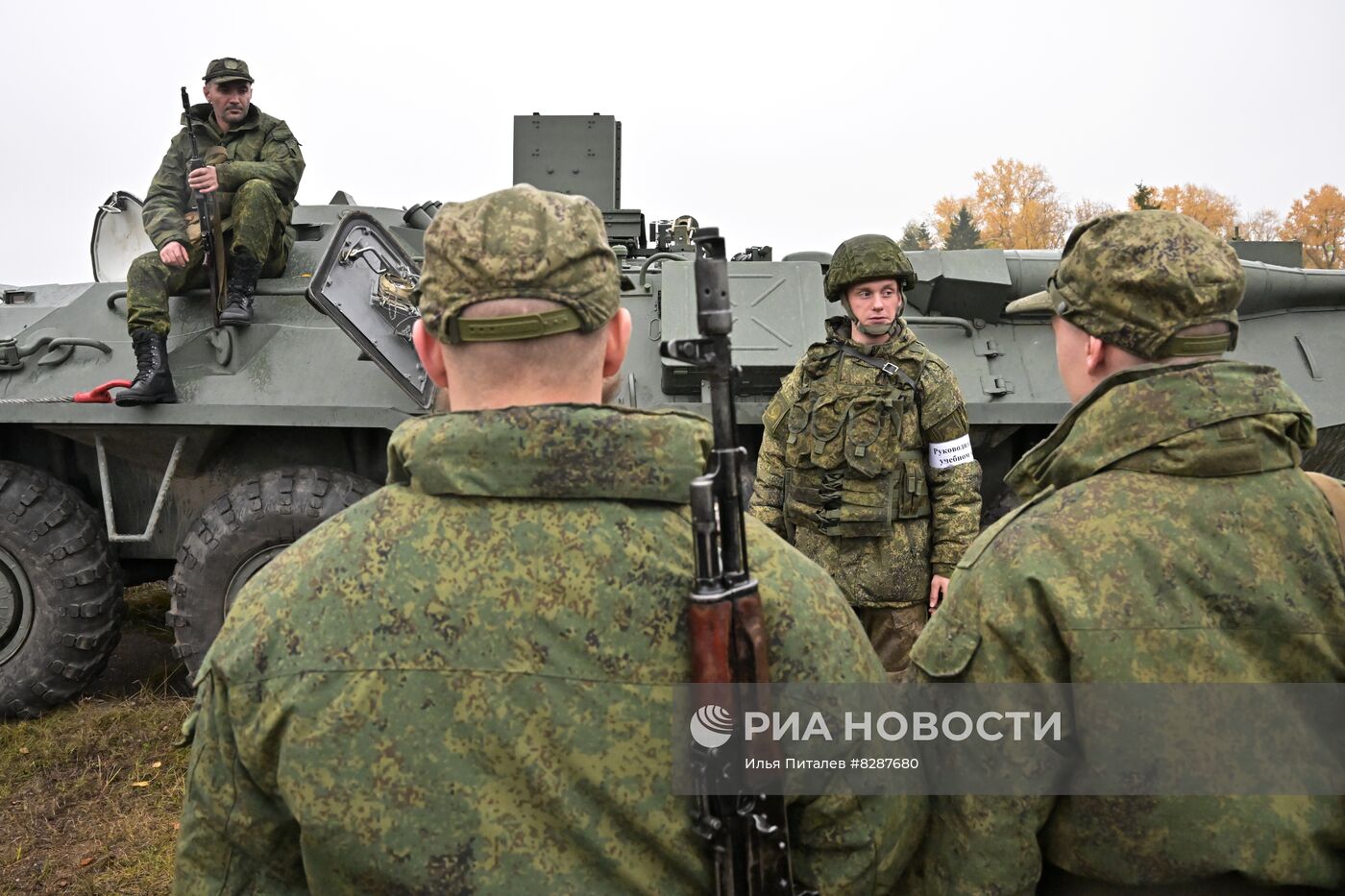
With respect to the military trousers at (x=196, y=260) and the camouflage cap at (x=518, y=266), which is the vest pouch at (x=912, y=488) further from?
the military trousers at (x=196, y=260)

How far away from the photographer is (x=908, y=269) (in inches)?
151

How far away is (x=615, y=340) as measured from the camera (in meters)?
1.57

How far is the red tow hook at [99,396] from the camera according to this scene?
17.5 ft

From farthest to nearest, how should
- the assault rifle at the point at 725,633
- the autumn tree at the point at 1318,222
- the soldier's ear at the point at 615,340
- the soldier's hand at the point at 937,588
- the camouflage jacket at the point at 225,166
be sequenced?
the autumn tree at the point at 1318,222, the camouflage jacket at the point at 225,166, the soldier's hand at the point at 937,588, the soldier's ear at the point at 615,340, the assault rifle at the point at 725,633

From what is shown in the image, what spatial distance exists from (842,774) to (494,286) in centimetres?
77

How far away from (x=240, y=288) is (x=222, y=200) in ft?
1.39

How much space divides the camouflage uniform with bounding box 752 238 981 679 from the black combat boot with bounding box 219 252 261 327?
115 inches

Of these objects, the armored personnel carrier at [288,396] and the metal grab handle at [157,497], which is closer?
the armored personnel carrier at [288,396]

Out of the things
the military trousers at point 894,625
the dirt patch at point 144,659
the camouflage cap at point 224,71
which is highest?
the camouflage cap at point 224,71

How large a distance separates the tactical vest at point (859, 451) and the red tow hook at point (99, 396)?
3250 mm

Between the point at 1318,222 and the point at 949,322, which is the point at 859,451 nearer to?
the point at 949,322

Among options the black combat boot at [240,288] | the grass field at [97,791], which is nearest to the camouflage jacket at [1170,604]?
the grass field at [97,791]

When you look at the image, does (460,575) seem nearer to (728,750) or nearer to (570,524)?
(570,524)

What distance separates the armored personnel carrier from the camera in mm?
5258
